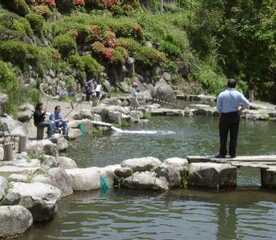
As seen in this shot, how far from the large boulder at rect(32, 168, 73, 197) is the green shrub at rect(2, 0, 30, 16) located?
82.2 ft

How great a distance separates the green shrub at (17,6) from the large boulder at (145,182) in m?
24.6

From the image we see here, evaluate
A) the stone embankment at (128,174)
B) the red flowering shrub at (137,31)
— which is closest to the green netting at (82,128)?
the stone embankment at (128,174)

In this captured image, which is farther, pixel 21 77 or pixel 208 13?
pixel 208 13

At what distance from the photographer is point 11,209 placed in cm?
1091

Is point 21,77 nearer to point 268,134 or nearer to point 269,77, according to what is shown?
point 268,134

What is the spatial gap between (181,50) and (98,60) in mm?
9223

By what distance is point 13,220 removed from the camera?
1085cm

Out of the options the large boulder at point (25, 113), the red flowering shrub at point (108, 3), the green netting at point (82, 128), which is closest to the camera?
the large boulder at point (25, 113)

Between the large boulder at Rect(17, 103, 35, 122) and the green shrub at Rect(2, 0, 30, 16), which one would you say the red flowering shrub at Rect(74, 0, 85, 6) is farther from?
the large boulder at Rect(17, 103, 35, 122)

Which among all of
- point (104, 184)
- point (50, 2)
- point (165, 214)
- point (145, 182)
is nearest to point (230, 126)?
point (145, 182)

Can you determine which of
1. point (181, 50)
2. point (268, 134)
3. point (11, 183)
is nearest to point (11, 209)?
point (11, 183)

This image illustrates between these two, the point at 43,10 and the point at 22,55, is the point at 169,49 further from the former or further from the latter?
the point at 22,55

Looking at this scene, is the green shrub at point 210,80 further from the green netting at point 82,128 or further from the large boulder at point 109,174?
the large boulder at point 109,174

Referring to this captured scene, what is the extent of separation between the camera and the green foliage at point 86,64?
127 feet
